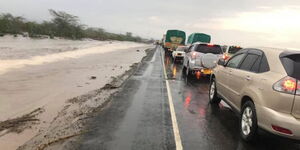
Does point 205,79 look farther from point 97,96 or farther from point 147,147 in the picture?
point 147,147

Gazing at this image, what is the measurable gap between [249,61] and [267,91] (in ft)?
4.89

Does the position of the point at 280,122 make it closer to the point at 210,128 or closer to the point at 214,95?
the point at 210,128

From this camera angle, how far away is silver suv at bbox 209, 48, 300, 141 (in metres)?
4.53

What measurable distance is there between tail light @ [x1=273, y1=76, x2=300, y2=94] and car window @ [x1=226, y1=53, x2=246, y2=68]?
6.97ft

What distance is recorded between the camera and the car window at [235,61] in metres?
6.76

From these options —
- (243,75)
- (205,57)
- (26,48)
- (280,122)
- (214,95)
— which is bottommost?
(26,48)

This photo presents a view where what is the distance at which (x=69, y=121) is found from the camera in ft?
22.7

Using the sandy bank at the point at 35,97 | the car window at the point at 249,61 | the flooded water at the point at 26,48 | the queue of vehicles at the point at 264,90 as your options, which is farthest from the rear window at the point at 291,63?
the flooded water at the point at 26,48

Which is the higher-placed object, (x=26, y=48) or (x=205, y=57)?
(x=205, y=57)

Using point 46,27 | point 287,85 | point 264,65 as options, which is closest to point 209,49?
point 264,65

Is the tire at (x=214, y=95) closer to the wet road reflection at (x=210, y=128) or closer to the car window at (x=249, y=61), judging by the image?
the wet road reflection at (x=210, y=128)

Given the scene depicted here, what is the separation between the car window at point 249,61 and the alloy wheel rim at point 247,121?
93cm

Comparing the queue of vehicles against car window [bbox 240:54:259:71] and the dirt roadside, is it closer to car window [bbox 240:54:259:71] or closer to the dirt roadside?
car window [bbox 240:54:259:71]

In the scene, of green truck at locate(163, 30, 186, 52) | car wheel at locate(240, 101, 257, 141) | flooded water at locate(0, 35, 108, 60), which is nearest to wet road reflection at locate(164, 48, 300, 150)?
car wheel at locate(240, 101, 257, 141)
